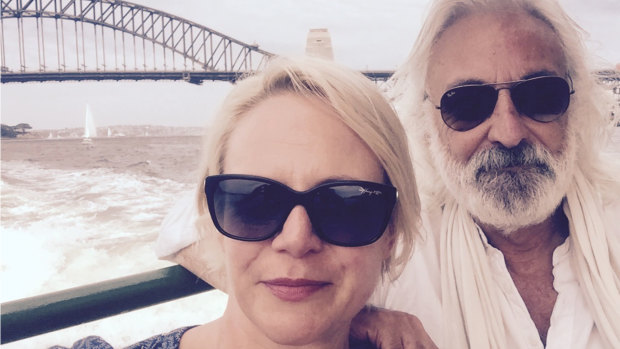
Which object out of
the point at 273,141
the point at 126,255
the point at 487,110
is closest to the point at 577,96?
the point at 487,110

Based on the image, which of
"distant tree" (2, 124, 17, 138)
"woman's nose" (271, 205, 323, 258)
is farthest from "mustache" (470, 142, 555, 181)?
"distant tree" (2, 124, 17, 138)

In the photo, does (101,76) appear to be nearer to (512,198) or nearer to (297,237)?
(512,198)

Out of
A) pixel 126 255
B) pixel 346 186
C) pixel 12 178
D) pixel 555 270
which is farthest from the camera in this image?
pixel 12 178

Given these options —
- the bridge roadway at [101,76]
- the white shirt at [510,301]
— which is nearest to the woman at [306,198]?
the white shirt at [510,301]

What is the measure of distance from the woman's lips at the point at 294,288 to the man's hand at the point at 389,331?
0.31m

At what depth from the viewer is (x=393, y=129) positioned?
1045 mm

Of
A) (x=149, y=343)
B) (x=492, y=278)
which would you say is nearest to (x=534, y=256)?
(x=492, y=278)

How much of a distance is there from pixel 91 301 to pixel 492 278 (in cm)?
130

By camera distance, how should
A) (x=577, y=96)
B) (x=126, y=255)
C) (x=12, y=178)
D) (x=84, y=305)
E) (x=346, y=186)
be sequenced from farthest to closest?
(x=12, y=178) → (x=126, y=255) → (x=577, y=96) → (x=84, y=305) → (x=346, y=186)

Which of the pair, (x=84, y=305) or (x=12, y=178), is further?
(x=12, y=178)

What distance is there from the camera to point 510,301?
1.62 metres

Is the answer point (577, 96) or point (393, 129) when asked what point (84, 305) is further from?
point (577, 96)

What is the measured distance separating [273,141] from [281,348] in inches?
17.8

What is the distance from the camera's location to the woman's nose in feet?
3.03
